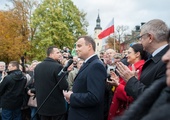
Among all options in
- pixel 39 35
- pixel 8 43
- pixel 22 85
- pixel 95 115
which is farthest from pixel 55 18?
pixel 95 115

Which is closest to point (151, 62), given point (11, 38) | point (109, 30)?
point (109, 30)

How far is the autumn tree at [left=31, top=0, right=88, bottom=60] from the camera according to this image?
105 ft

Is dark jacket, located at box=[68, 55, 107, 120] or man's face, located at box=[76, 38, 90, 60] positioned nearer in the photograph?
dark jacket, located at box=[68, 55, 107, 120]

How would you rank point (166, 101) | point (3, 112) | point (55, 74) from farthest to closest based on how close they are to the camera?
point (3, 112) → point (55, 74) → point (166, 101)

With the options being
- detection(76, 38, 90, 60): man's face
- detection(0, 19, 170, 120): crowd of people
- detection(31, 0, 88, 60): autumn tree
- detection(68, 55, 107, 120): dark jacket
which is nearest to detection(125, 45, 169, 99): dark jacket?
detection(0, 19, 170, 120): crowd of people

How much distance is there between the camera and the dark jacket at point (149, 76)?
2566mm

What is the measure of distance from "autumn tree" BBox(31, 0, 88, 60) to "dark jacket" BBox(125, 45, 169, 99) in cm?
2847

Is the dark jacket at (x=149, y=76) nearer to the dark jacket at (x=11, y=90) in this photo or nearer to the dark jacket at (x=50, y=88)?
the dark jacket at (x=50, y=88)

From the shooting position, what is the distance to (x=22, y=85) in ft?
22.0

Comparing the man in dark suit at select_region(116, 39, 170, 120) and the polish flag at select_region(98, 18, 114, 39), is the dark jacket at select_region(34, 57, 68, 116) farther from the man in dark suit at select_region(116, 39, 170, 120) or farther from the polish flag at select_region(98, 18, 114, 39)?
the polish flag at select_region(98, 18, 114, 39)

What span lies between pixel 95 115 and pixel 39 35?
100 feet

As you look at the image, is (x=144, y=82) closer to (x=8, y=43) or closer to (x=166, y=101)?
(x=166, y=101)

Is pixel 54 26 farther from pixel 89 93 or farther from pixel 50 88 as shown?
pixel 89 93

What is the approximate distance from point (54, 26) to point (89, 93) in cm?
3049
